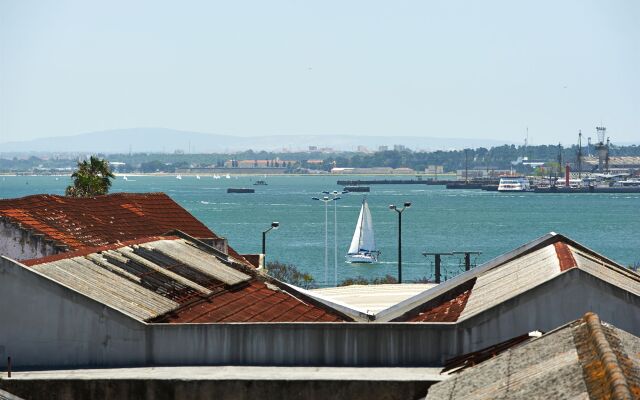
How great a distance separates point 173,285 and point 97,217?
39.2 feet

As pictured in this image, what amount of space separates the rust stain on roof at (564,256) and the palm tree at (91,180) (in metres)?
35.5

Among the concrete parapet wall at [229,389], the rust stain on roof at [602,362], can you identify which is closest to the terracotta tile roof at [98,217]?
the concrete parapet wall at [229,389]

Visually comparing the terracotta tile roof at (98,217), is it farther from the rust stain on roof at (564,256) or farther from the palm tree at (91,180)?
the palm tree at (91,180)

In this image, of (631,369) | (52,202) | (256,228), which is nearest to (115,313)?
(631,369)

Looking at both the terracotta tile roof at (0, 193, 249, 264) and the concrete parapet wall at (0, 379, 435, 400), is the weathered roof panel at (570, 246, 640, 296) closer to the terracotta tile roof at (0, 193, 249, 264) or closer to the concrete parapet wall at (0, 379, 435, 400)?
the concrete parapet wall at (0, 379, 435, 400)

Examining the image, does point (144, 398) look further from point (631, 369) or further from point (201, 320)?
point (631, 369)

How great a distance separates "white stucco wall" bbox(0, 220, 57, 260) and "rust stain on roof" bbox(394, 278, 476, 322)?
10.3 metres

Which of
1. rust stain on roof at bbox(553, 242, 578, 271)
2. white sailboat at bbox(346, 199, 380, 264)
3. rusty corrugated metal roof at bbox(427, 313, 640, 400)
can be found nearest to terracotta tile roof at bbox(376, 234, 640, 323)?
rust stain on roof at bbox(553, 242, 578, 271)

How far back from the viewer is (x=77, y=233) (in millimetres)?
38656

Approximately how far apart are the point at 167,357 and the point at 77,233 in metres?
12.5

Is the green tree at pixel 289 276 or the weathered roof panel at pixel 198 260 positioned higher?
the weathered roof panel at pixel 198 260

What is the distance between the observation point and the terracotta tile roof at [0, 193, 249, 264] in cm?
3778

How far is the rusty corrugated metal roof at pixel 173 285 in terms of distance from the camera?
92.7ft

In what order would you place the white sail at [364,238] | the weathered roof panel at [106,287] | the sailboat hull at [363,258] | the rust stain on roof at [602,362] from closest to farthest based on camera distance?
the rust stain on roof at [602,362]
the weathered roof panel at [106,287]
the sailboat hull at [363,258]
the white sail at [364,238]
